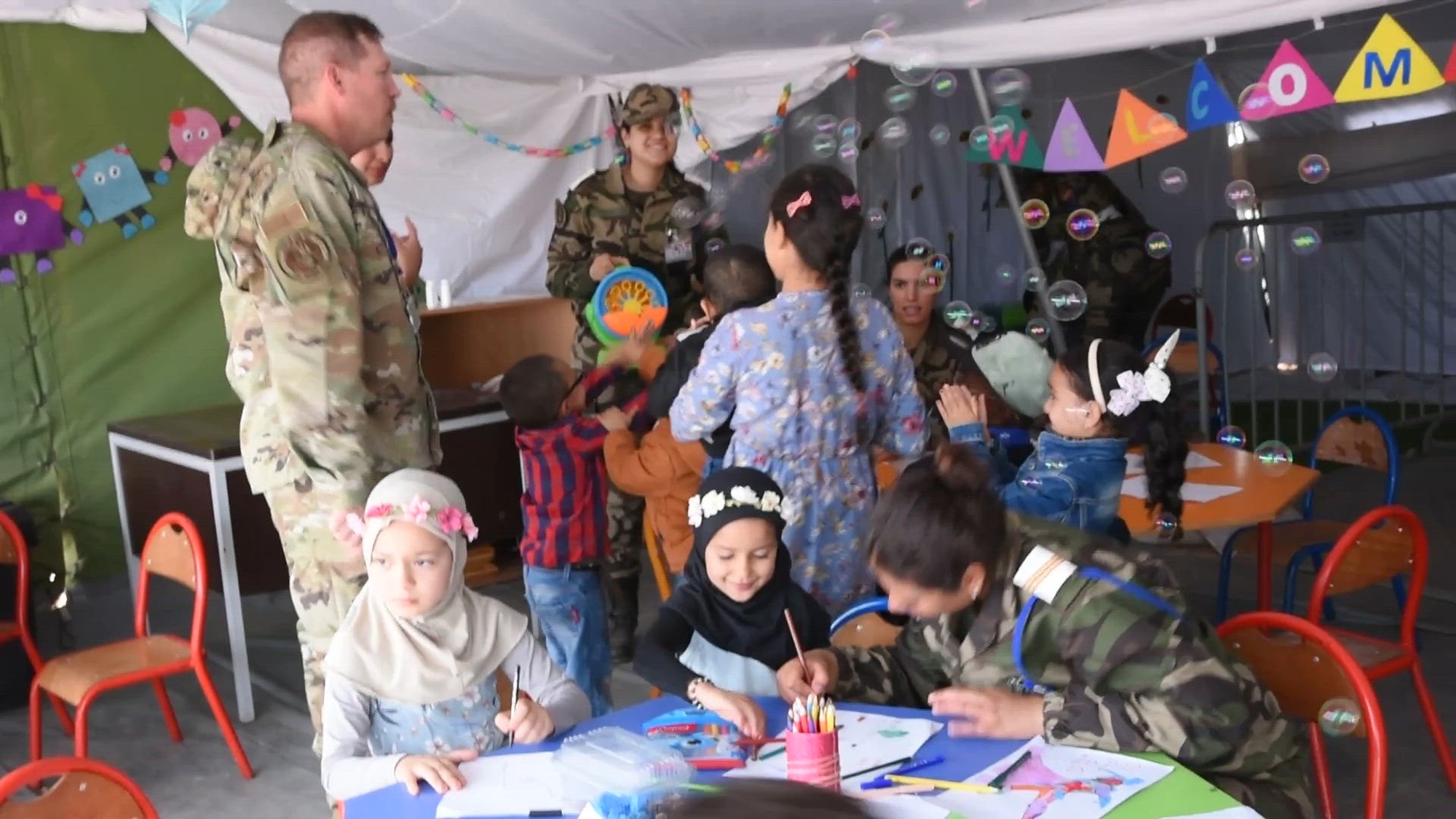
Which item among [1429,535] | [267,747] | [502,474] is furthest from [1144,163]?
[267,747]

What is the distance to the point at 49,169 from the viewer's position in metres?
5.34

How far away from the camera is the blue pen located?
1.88m

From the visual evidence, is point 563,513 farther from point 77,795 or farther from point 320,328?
point 77,795

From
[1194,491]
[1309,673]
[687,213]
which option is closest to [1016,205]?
[687,213]

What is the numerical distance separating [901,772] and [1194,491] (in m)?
2.29

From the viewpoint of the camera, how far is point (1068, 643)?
210 centimetres

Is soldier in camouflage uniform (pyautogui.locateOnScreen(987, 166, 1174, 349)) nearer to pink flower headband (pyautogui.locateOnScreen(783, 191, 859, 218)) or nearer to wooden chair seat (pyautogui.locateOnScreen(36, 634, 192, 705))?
pink flower headband (pyautogui.locateOnScreen(783, 191, 859, 218))

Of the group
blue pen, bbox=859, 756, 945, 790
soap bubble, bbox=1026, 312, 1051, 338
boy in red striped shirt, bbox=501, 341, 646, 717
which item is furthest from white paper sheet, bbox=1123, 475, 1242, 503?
blue pen, bbox=859, 756, 945, 790

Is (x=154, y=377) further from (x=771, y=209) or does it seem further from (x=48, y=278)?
(x=771, y=209)

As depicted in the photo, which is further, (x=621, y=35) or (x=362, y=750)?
(x=621, y=35)

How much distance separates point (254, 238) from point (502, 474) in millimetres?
2530

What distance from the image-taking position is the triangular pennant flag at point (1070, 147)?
4.86 m

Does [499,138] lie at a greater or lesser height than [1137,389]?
greater

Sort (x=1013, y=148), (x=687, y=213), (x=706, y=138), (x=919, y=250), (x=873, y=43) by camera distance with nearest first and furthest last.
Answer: (x=919, y=250)
(x=687, y=213)
(x=873, y=43)
(x=1013, y=148)
(x=706, y=138)
